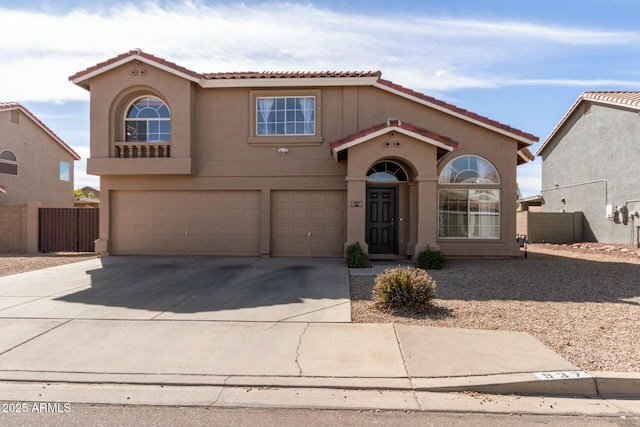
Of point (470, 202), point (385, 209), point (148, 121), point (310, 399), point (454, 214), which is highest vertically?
point (148, 121)

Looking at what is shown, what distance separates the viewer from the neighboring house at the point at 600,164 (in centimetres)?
1884

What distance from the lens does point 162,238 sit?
602 inches

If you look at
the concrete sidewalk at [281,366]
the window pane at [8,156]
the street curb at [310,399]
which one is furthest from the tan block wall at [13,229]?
the street curb at [310,399]

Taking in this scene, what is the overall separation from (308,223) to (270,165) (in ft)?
7.72

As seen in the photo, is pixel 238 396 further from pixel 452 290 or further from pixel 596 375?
pixel 452 290

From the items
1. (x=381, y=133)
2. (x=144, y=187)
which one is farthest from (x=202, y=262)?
(x=381, y=133)

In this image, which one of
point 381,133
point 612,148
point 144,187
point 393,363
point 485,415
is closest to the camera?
point 485,415

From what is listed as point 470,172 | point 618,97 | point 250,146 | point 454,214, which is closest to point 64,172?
point 250,146

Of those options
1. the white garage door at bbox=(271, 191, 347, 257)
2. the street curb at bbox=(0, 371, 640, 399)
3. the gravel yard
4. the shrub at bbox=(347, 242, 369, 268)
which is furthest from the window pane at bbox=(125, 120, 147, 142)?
the street curb at bbox=(0, 371, 640, 399)

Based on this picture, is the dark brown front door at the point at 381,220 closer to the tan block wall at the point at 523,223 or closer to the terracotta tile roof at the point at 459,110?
the terracotta tile roof at the point at 459,110

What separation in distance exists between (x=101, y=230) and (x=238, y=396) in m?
12.8

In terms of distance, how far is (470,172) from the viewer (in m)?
14.2

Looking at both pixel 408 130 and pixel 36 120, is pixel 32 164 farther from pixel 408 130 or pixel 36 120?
pixel 408 130

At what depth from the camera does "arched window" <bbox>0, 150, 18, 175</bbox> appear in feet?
73.9
